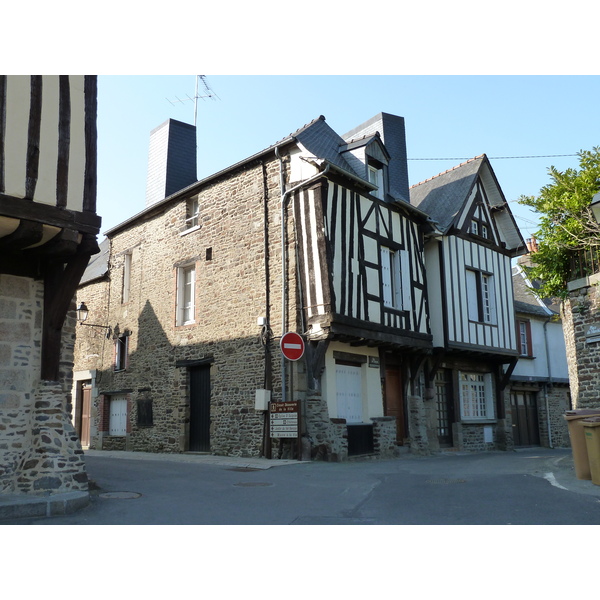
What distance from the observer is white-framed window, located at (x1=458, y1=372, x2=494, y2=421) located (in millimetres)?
15875

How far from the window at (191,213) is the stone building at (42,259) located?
6.78 meters

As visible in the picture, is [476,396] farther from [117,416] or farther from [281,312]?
[117,416]

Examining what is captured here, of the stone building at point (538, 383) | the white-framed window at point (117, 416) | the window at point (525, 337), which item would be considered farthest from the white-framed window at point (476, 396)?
the white-framed window at point (117, 416)

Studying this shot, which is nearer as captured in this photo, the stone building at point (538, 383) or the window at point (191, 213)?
the window at point (191, 213)

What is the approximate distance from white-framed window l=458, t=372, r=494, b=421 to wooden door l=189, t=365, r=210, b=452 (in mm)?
6808

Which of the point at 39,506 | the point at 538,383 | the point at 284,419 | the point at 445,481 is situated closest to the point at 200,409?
the point at 284,419

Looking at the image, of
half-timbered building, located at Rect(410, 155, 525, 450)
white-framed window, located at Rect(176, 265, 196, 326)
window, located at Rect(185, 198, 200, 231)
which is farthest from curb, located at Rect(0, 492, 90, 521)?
half-timbered building, located at Rect(410, 155, 525, 450)

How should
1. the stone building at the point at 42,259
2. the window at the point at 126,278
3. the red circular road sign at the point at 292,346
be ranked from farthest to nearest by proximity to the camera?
the window at the point at 126,278, the red circular road sign at the point at 292,346, the stone building at the point at 42,259

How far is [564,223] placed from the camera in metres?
11.4

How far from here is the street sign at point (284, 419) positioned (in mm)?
10570

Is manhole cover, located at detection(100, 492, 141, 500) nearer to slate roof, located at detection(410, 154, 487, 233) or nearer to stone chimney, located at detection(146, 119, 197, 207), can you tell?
stone chimney, located at detection(146, 119, 197, 207)

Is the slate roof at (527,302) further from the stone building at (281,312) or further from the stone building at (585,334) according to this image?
the stone building at (585,334)

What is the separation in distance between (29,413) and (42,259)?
1796mm

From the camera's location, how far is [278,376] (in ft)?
36.9
